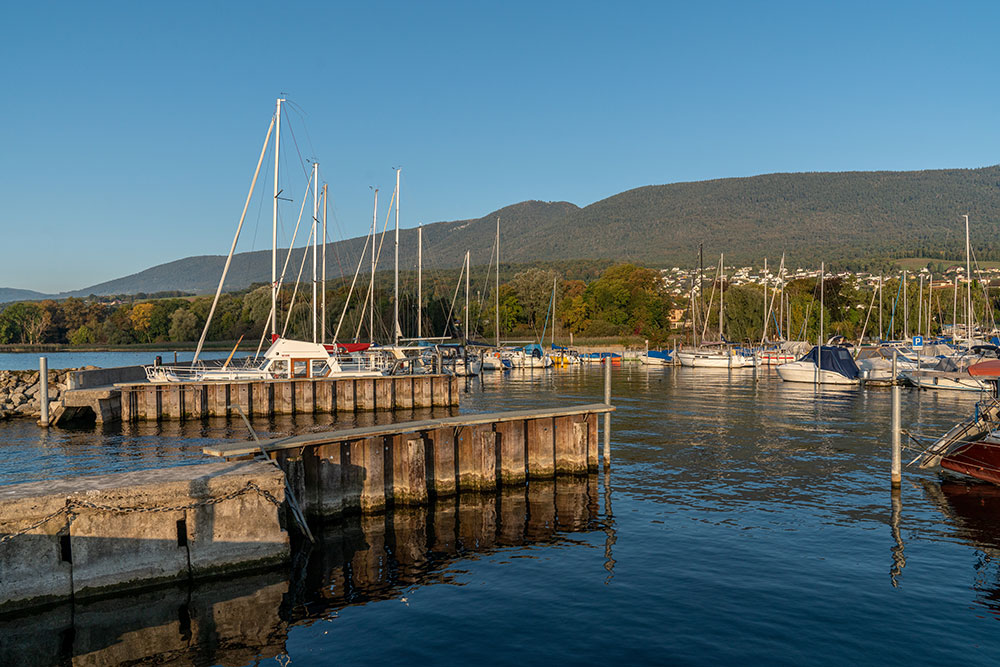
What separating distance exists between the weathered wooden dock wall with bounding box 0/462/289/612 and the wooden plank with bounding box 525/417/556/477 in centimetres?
978

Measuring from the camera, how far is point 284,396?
42156 mm

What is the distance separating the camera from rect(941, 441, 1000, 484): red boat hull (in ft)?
73.1

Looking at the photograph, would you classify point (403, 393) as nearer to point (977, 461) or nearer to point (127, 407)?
point (127, 407)

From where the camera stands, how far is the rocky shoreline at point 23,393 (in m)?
41.2

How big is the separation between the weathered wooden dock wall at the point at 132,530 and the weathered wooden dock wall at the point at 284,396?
2548 centimetres

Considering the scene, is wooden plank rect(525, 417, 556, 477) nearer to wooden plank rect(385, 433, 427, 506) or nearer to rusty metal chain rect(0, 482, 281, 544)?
wooden plank rect(385, 433, 427, 506)

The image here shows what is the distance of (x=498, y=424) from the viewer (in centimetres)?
2252

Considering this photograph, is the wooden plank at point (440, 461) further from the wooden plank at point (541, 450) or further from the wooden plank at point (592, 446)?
the wooden plank at point (592, 446)

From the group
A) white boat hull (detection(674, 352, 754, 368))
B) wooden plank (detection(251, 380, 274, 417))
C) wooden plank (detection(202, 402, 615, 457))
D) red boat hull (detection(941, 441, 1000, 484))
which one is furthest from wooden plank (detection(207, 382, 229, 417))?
white boat hull (detection(674, 352, 754, 368))

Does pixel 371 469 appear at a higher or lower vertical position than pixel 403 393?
higher

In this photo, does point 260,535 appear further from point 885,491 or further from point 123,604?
point 885,491

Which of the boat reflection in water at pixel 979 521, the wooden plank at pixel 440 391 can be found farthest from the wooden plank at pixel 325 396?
the boat reflection in water at pixel 979 521

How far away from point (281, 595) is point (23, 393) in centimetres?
3757

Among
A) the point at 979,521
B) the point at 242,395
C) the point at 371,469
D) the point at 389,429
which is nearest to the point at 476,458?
the point at 389,429
